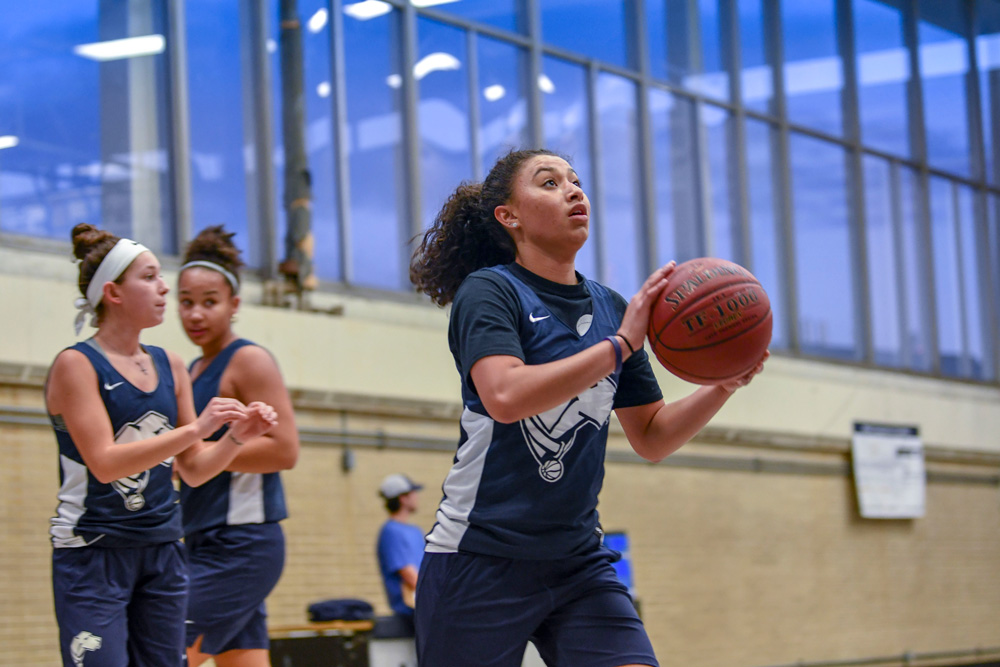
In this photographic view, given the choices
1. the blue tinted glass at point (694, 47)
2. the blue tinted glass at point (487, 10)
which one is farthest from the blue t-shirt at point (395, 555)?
the blue tinted glass at point (694, 47)

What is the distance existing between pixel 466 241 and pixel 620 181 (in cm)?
977

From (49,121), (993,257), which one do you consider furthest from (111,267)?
(993,257)

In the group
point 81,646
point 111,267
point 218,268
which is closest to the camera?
point 81,646

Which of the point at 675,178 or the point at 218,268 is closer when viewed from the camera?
the point at 218,268

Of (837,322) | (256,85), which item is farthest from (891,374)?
(256,85)

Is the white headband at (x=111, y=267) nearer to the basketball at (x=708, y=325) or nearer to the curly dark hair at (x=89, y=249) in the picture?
the curly dark hair at (x=89, y=249)

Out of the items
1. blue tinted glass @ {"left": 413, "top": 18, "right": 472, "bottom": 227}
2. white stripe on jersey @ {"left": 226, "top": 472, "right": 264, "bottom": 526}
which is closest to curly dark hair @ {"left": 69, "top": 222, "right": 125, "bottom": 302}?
white stripe on jersey @ {"left": 226, "top": 472, "right": 264, "bottom": 526}

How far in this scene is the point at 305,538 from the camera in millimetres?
8898

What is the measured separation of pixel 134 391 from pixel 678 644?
30.7 ft

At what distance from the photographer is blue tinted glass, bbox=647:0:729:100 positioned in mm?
13620

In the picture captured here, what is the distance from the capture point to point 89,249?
3.66 m

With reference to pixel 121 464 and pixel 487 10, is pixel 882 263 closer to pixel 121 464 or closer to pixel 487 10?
pixel 487 10

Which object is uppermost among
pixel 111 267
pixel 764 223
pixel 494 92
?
pixel 494 92

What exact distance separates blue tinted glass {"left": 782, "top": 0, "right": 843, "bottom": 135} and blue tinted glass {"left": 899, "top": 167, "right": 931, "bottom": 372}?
5.41 feet
